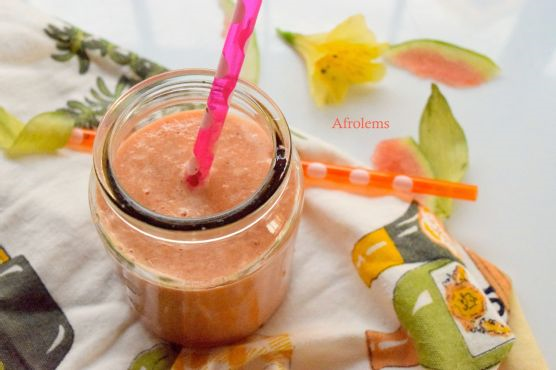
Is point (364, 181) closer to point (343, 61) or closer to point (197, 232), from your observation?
point (343, 61)

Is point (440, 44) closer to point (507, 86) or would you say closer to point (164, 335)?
point (507, 86)

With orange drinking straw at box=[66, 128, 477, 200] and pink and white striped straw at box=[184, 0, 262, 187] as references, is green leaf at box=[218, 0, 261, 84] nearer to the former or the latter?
orange drinking straw at box=[66, 128, 477, 200]

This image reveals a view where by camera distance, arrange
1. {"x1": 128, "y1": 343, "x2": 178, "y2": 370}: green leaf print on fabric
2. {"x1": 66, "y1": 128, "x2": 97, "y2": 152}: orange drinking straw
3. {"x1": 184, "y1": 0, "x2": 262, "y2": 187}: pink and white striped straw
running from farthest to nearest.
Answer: {"x1": 66, "y1": 128, "x2": 97, "y2": 152}: orange drinking straw, {"x1": 128, "y1": 343, "x2": 178, "y2": 370}: green leaf print on fabric, {"x1": 184, "y1": 0, "x2": 262, "y2": 187}: pink and white striped straw

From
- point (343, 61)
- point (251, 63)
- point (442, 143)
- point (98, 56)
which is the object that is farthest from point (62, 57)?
point (442, 143)

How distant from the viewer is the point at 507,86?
90 cm

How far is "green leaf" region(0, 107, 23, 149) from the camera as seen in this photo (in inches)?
31.4

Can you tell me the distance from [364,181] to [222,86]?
0.88 feet

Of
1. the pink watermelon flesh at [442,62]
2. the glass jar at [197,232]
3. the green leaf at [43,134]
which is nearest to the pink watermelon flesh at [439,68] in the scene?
the pink watermelon flesh at [442,62]

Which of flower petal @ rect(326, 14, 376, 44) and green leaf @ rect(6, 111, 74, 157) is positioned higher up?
flower petal @ rect(326, 14, 376, 44)

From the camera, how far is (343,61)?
34.7 inches

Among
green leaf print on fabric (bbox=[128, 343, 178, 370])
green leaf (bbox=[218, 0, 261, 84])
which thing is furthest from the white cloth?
green leaf (bbox=[218, 0, 261, 84])

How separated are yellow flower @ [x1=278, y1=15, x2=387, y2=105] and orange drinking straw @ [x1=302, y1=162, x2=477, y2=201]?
0.12m

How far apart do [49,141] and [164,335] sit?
0.26 m

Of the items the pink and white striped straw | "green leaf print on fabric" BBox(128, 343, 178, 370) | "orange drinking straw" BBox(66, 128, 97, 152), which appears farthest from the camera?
"orange drinking straw" BBox(66, 128, 97, 152)
